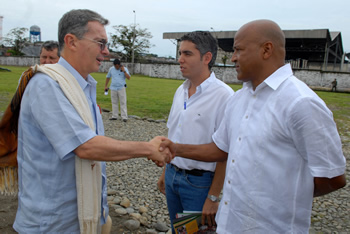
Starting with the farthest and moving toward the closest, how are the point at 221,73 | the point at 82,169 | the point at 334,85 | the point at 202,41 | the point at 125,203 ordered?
1. the point at 221,73
2. the point at 334,85
3. the point at 125,203
4. the point at 202,41
5. the point at 82,169

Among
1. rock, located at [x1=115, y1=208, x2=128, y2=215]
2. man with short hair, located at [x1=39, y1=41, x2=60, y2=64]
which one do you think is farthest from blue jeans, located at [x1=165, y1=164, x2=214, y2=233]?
man with short hair, located at [x1=39, y1=41, x2=60, y2=64]

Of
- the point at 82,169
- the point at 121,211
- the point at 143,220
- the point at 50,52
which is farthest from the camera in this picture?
the point at 121,211

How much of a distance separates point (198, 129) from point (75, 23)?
1303 millimetres

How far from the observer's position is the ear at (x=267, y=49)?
1.74m

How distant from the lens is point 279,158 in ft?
5.29

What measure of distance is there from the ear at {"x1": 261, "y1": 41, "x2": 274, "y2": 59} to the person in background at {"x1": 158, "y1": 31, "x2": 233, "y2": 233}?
0.78 metres

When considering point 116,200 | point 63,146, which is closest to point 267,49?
point 63,146

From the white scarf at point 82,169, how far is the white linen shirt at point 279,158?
0.83m

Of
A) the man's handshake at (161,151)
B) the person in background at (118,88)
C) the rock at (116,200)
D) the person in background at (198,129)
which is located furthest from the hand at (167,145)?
the person in background at (118,88)

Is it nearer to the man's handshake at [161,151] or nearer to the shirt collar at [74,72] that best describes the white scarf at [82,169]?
the shirt collar at [74,72]

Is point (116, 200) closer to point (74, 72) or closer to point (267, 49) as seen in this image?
point (74, 72)

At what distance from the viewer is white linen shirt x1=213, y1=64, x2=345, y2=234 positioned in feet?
4.87

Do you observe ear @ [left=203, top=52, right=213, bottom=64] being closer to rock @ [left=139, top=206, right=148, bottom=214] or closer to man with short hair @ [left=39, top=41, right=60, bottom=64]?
man with short hair @ [left=39, top=41, right=60, bottom=64]

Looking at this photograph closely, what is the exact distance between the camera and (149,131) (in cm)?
887
